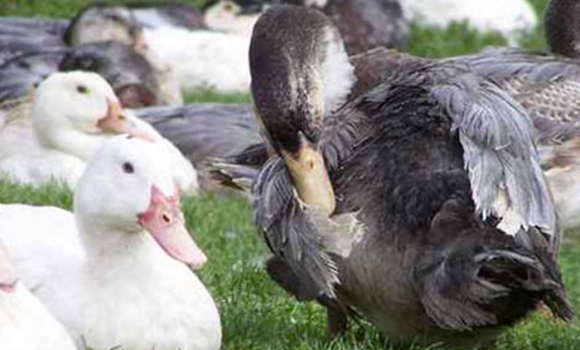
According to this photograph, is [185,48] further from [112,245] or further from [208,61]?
[112,245]

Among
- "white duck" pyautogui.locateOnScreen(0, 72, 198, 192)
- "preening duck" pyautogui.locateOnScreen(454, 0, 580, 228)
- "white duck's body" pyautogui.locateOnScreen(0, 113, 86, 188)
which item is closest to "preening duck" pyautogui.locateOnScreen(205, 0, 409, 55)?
"white duck's body" pyautogui.locateOnScreen(0, 113, 86, 188)

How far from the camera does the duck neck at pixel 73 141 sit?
44.2ft

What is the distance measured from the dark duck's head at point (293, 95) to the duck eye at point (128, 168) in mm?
516

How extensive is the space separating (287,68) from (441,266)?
3.10 feet

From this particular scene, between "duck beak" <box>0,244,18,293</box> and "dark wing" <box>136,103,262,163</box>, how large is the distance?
25.9 ft

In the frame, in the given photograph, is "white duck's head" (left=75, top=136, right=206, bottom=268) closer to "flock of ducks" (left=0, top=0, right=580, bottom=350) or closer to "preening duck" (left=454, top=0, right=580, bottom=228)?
"flock of ducks" (left=0, top=0, right=580, bottom=350)

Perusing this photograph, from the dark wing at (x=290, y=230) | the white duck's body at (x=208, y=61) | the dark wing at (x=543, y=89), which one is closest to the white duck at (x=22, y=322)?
the dark wing at (x=290, y=230)

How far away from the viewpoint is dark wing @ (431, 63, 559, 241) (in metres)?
7.75

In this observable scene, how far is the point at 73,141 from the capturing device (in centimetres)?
1350

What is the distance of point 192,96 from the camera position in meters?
18.5

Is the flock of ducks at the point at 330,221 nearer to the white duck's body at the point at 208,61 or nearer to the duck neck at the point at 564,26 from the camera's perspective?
the duck neck at the point at 564,26

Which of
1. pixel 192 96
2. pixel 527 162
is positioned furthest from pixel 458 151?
pixel 192 96

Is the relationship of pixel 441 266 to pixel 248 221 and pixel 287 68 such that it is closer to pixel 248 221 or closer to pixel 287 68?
pixel 287 68

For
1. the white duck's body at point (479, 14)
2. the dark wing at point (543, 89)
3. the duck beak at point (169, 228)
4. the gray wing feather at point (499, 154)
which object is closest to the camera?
the duck beak at point (169, 228)
